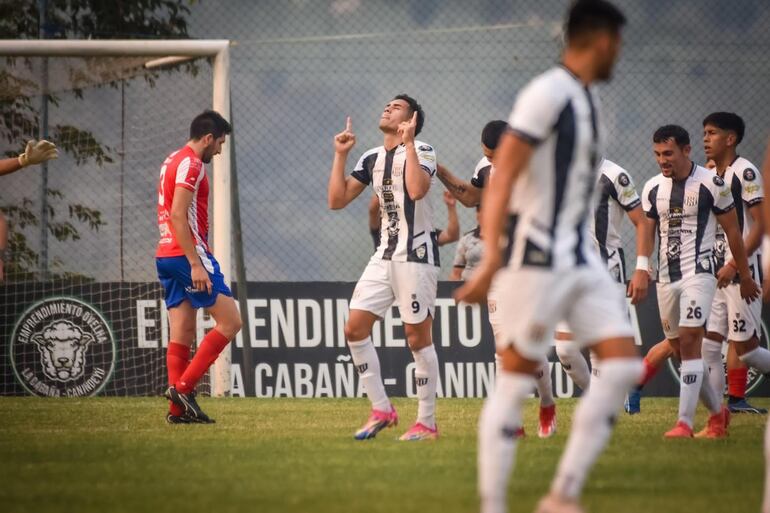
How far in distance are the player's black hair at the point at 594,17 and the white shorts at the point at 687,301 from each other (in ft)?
13.8

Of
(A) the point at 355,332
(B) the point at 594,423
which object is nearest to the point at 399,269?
(A) the point at 355,332

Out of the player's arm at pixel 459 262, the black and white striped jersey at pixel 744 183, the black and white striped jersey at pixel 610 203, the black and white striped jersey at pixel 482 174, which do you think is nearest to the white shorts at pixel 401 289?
the black and white striped jersey at pixel 482 174

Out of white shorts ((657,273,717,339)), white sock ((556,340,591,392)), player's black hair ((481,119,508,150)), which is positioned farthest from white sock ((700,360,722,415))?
player's black hair ((481,119,508,150))

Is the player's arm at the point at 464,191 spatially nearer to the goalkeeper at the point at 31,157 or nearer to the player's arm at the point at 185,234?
the player's arm at the point at 185,234

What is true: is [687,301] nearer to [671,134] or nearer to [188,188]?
[671,134]

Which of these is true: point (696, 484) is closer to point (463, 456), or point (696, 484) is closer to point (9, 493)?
point (463, 456)

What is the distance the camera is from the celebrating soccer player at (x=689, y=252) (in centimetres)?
923

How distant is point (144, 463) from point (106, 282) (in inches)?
280

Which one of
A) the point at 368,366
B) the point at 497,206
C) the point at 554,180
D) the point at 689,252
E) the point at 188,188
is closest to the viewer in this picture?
the point at 497,206

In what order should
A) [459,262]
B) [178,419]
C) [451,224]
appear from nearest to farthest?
[178,419], [451,224], [459,262]

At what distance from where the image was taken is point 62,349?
46.4 ft

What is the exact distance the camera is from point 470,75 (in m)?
14.4

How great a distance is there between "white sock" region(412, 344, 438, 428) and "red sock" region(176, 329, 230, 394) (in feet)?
6.77

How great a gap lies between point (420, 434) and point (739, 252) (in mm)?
2488
